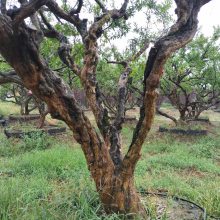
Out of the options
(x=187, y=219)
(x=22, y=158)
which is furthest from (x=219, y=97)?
(x=187, y=219)

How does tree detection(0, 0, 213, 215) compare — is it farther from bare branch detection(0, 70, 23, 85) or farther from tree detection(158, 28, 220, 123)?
tree detection(158, 28, 220, 123)

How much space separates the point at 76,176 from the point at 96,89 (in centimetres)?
204

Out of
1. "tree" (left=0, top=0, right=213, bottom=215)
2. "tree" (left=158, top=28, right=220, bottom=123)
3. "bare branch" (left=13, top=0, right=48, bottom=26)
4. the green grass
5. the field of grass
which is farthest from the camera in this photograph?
the green grass

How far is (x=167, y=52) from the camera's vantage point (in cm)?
300

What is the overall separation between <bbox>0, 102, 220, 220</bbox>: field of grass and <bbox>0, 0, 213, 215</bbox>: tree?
351 mm

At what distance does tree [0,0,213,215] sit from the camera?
106 inches

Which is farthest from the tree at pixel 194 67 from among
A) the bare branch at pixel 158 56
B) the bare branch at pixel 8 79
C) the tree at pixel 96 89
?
the bare branch at pixel 158 56

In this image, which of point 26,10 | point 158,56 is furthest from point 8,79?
point 158,56

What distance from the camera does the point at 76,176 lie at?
5258 millimetres

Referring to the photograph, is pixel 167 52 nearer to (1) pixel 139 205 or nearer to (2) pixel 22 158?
(1) pixel 139 205

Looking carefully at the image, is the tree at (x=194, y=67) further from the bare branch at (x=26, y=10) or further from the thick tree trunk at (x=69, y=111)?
the bare branch at (x=26, y=10)

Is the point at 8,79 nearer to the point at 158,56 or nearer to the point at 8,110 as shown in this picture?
the point at 158,56

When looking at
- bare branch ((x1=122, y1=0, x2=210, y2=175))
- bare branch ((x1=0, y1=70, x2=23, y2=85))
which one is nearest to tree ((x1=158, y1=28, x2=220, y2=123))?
bare branch ((x1=0, y1=70, x2=23, y2=85))

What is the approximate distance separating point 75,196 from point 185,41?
6.63 feet
